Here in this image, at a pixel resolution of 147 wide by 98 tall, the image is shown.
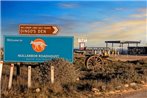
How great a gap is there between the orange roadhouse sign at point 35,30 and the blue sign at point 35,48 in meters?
0.22

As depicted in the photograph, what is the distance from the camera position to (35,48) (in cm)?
2088

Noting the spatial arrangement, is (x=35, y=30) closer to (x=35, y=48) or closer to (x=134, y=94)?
(x=35, y=48)

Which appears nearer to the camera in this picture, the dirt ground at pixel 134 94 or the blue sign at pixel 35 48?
the dirt ground at pixel 134 94

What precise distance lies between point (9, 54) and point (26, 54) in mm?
921

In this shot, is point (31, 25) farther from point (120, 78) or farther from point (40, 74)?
point (120, 78)

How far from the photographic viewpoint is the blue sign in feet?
68.7

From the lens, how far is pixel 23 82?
17281mm

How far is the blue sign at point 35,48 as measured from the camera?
2094 centimetres

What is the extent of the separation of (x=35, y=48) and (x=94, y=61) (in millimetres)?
7412

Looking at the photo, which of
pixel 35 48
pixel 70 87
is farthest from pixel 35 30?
pixel 70 87

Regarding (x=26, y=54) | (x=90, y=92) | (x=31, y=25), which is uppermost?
(x=31, y=25)

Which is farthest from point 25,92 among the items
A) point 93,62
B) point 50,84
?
point 93,62

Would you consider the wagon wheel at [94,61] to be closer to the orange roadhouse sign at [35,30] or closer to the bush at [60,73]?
the orange roadhouse sign at [35,30]


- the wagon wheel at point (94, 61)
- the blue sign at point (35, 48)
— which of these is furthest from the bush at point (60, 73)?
the wagon wheel at point (94, 61)
